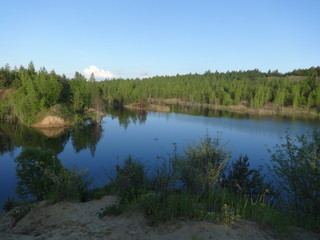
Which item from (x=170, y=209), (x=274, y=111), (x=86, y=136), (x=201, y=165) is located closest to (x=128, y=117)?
(x=86, y=136)

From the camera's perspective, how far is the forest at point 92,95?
178 feet

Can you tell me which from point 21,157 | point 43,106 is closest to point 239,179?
point 21,157

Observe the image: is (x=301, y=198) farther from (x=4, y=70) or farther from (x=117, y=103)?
(x=117, y=103)

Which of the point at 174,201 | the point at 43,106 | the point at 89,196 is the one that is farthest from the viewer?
the point at 43,106

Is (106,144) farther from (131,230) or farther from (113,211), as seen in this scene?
(131,230)

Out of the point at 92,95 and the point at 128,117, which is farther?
the point at 92,95

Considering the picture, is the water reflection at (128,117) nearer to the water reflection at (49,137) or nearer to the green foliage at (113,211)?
the water reflection at (49,137)

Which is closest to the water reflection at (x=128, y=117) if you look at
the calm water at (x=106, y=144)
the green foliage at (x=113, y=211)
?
the calm water at (x=106, y=144)

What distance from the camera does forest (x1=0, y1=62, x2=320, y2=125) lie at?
5422cm

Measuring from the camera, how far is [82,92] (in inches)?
2672

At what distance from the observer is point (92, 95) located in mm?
73938

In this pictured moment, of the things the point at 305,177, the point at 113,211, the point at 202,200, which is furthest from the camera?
the point at 305,177

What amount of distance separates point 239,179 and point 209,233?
28.5ft

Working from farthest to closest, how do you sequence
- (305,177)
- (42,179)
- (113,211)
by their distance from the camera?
(42,179)
(305,177)
(113,211)
